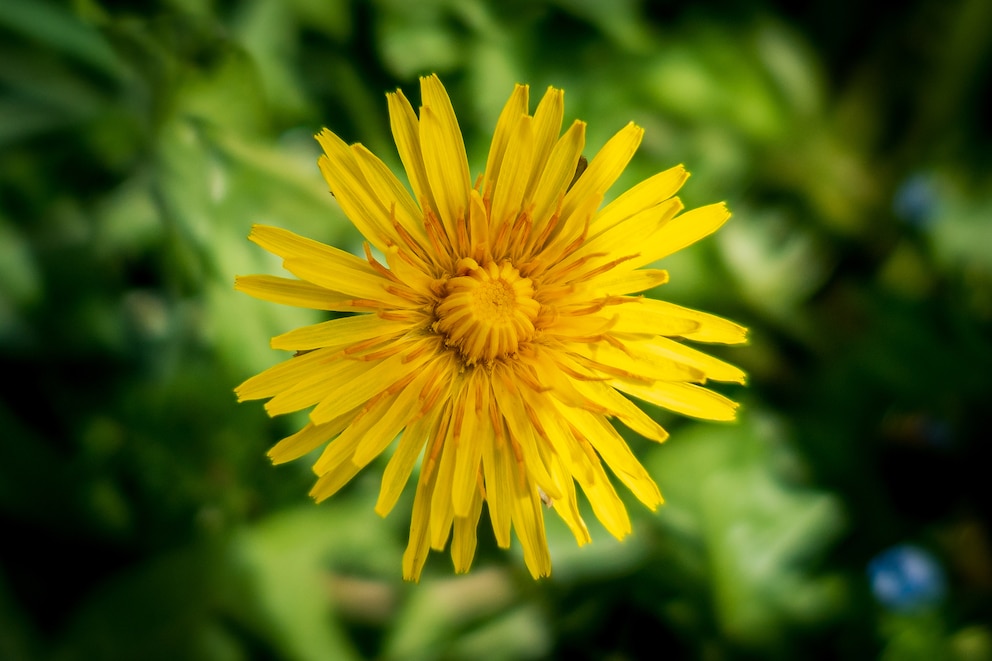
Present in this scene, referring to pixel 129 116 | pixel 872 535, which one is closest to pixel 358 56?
pixel 129 116

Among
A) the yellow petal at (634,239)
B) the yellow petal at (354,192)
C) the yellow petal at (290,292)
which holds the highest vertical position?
the yellow petal at (354,192)

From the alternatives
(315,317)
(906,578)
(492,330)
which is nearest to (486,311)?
(492,330)

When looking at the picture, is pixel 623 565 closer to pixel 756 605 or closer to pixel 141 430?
pixel 756 605

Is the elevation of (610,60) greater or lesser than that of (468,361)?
greater

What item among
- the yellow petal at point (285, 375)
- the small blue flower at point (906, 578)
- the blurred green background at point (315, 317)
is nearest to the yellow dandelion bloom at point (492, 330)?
the yellow petal at point (285, 375)

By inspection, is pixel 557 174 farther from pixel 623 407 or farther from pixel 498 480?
pixel 498 480

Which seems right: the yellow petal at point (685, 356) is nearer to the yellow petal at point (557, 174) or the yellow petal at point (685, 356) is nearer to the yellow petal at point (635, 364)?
the yellow petal at point (635, 364)

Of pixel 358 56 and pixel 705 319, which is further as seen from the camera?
pixel 358 56
